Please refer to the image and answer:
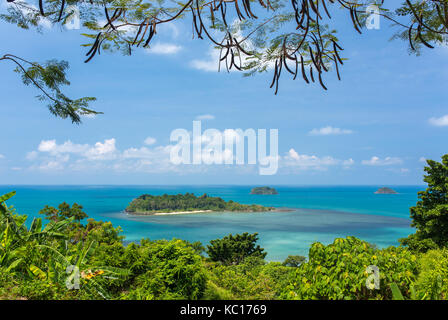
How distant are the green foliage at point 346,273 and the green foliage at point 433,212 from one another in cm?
673

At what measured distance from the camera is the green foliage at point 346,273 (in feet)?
7.18

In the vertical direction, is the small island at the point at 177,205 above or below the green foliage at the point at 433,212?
below

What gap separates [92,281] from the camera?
2.65m

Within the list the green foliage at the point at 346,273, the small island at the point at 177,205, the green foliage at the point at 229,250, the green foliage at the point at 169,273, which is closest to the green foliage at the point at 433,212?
the green foliage at the point at 229,250

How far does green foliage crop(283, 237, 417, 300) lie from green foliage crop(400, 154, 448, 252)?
6.73m

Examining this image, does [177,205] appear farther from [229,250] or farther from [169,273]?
[169,273]

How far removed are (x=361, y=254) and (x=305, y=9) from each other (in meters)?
1.98

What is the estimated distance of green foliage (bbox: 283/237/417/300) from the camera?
219 cm

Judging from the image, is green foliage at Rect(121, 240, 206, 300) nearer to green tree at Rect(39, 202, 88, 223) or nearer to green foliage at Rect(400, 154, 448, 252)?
green foliage at Rect(400, 154, 448, 252)

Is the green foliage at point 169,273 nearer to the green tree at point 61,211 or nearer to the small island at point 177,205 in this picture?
the green tree at point 61,211
